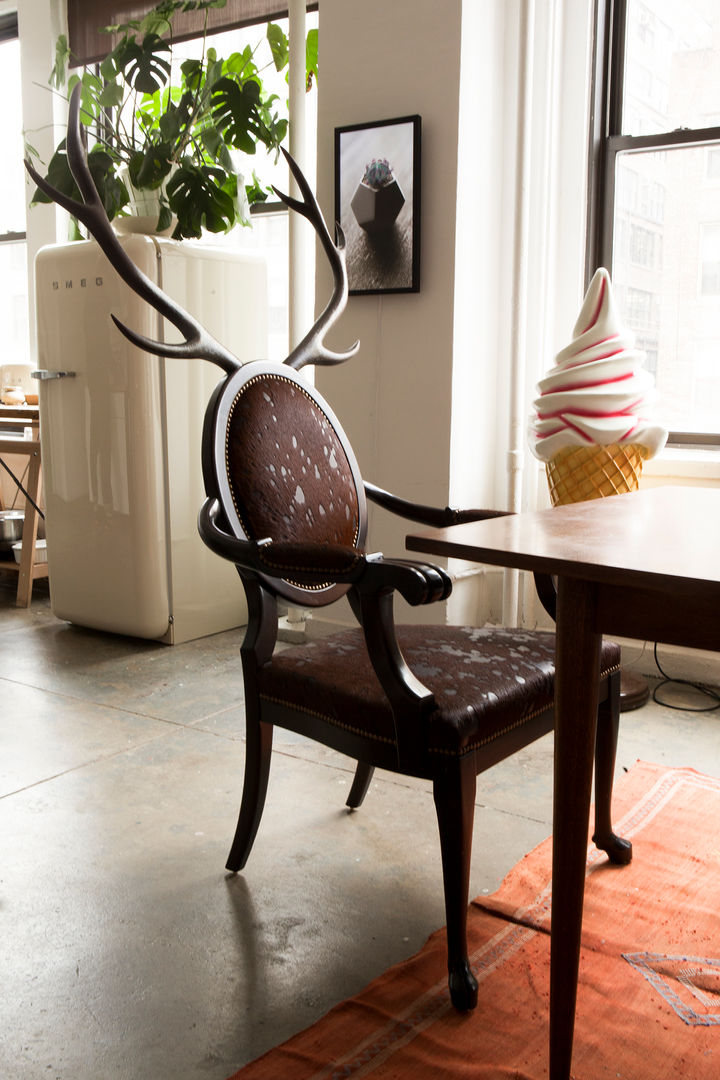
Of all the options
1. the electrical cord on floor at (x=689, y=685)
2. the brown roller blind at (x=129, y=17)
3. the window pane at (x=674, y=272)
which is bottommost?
the electrical cord on floor at (x=689, y=685)

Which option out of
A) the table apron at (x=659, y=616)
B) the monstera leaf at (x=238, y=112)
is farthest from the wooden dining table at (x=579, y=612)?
the monstera leaf at (x=238, y=112)

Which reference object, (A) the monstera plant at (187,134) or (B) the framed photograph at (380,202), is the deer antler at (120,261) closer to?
(B) the framed photograph at (380,202)

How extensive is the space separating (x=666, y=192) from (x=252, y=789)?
2457mm

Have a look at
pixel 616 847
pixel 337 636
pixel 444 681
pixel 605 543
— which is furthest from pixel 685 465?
pixel 605 543

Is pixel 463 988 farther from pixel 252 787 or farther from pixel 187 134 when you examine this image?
pixel 187 134

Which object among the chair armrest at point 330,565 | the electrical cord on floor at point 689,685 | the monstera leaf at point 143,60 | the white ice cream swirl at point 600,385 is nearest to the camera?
the chair armrest at point 330,565

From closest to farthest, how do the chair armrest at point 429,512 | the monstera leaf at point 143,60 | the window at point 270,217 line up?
the chair armrest at point 429,512, the monstera leaf at point 143,60, the window at point 270,217

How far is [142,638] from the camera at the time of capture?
3650mm

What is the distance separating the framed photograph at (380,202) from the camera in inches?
122

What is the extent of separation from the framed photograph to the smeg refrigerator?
1.75ft

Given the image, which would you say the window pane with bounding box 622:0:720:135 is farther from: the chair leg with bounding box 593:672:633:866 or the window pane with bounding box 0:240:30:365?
the window pane with bounding box 0:240:30:365

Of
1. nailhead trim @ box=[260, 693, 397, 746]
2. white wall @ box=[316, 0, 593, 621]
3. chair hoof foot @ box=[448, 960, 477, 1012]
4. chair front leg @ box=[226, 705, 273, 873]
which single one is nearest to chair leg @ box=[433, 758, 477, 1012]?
chair hoof foot @ box=[448, 960, 477, 1012]

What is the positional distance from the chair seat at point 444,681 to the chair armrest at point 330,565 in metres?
0.19

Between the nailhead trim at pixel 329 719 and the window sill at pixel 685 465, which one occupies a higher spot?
the window sill at pixel 685 465
